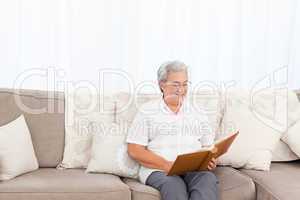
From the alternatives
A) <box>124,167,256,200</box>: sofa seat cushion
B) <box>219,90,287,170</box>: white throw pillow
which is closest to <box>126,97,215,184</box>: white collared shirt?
<box>124,167,256,200</box>: sofa seat cushion

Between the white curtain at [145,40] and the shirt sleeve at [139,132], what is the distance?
36.8 inches

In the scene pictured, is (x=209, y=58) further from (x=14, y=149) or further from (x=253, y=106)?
(x=14, y=149)

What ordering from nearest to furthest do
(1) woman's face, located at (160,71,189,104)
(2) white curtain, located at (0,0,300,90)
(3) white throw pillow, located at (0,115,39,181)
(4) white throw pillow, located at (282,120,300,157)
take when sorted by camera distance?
(3) white throw pillow, located at (0,115,39,181) → (1) woman's face, located at (160,71,189,104) → (4) white throw pillow, located at (282,120,300,157) → (2) white curtain, located at (0,0,300,90)

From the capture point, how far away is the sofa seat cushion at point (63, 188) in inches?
109

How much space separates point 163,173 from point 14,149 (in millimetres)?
863

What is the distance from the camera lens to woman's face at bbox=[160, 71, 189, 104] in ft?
10.2

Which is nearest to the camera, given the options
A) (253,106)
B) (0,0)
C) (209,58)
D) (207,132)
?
(207,132)

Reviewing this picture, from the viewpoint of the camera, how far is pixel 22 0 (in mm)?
3875

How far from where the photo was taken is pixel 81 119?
3.40 m

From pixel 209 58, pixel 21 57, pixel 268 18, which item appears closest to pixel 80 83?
pixel 21 57

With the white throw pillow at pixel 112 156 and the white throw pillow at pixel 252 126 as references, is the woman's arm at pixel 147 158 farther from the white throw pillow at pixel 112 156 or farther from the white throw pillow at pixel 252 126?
the white throw pillow at pixel 252 126

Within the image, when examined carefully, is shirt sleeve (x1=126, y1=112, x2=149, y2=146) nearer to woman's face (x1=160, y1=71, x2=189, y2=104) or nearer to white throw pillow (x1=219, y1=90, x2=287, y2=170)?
woman's face (x1=160, y1=71, x2=189, y2=104)

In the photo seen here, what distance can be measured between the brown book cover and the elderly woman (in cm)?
5

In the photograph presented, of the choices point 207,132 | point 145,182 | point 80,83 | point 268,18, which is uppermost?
point 268,18
